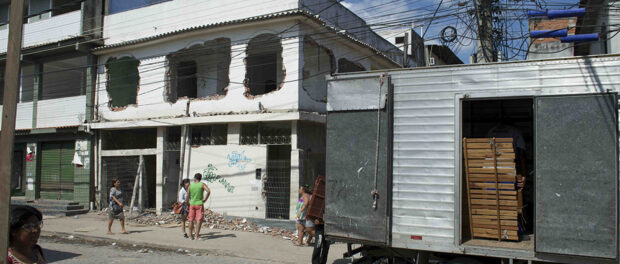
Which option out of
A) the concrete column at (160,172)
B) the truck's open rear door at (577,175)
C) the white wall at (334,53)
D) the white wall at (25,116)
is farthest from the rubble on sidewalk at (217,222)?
the truck's open rear door at (577,175)

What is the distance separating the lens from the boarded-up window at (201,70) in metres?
15.7

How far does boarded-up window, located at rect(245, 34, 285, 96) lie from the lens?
1433 cm

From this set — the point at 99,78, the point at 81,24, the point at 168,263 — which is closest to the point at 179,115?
the point at 99,78

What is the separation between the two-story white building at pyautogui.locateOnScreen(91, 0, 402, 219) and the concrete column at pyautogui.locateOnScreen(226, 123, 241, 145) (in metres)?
0.04

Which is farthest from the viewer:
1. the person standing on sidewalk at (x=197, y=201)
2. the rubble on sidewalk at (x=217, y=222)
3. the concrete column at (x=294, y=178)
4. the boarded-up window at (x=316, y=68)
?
the boarded-up window at (x=316, y=68)

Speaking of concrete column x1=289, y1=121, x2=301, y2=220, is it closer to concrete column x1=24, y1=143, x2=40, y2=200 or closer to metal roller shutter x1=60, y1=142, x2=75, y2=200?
metal roller shutter x1=60, y1=142, x2=75, y2=200

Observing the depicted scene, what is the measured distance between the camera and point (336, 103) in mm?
5996

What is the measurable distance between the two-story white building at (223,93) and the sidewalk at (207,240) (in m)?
1.63

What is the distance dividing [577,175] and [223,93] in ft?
41.7

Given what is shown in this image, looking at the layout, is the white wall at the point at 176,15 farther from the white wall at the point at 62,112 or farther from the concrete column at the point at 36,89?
the concrete column at the point at 36,89

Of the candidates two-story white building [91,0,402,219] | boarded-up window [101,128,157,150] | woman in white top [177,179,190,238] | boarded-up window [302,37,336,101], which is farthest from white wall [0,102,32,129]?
boarded-up window [302,37,336,101]

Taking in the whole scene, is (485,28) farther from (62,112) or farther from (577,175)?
(62,112)

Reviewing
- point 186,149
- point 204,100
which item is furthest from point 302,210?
point 204,100

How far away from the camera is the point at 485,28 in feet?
34.1
